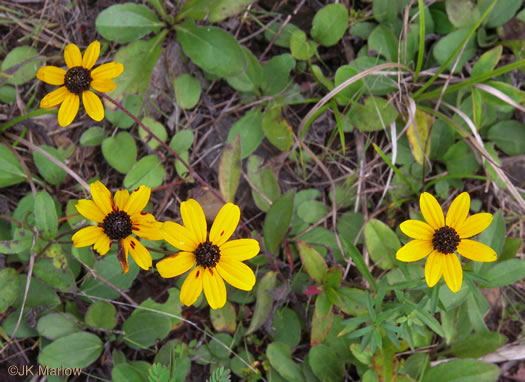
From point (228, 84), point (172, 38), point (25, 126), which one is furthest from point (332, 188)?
point (25, 126)

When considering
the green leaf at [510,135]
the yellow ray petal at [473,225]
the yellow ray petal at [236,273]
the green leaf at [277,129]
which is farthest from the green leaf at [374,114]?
the yellow ray petal at [236,273]

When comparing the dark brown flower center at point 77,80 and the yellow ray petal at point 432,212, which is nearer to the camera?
the yellow ray petal at point 432,212

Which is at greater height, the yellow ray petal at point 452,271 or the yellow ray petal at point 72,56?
the yellow ray petal at point 72,56

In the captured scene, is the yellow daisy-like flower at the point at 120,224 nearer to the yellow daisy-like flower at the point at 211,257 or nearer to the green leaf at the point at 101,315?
the yellow daisy-like flower at the point at 211,257

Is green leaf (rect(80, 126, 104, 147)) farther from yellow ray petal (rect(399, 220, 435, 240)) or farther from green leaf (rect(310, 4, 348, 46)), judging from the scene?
yellow ray petal (rect(399, 220, 435, 240))

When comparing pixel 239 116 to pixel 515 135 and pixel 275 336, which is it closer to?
pixel 275 336

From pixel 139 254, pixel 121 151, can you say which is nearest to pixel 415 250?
pixel 139 254

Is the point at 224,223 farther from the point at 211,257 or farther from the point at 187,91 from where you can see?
the point at 187,91
